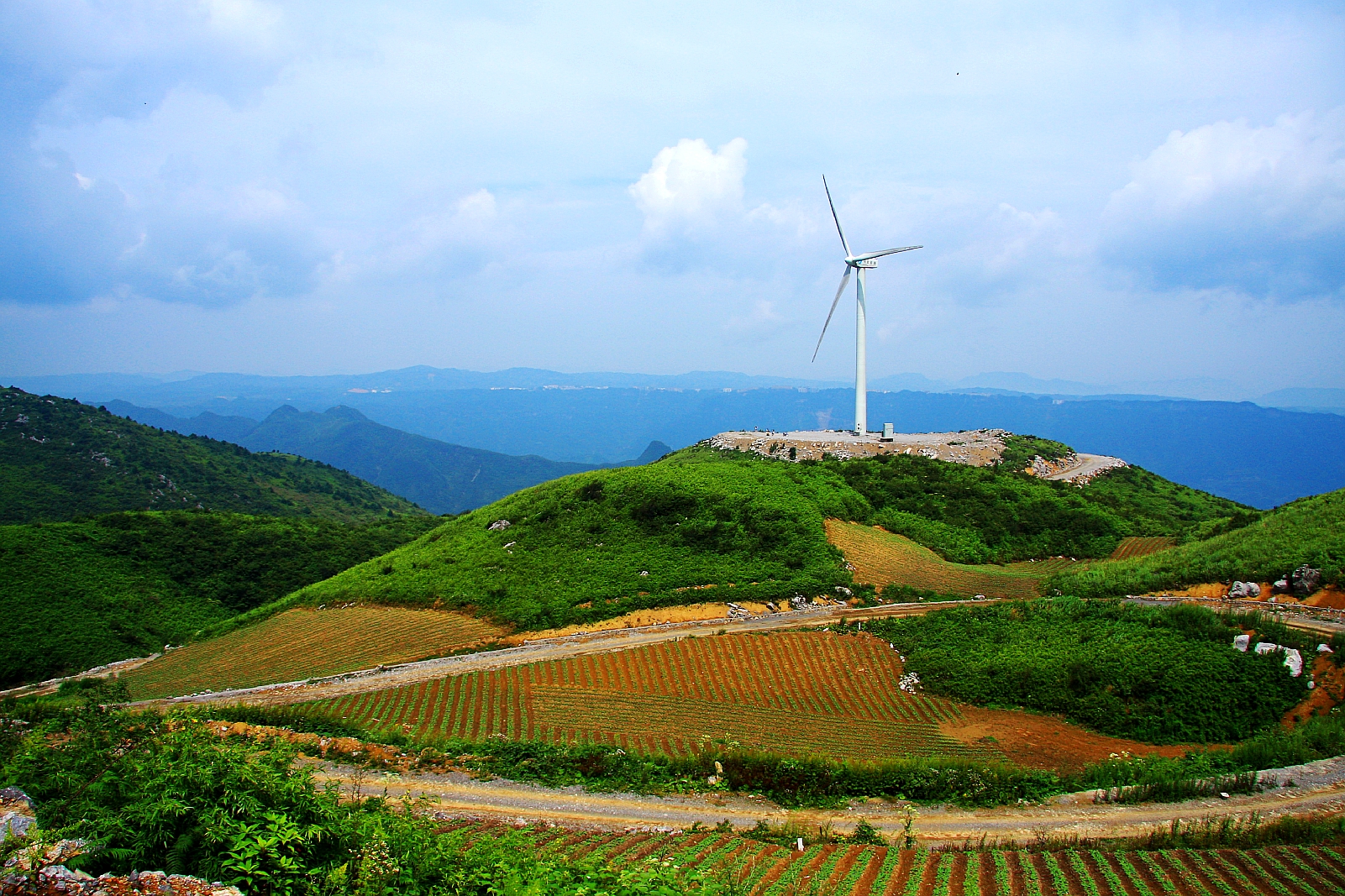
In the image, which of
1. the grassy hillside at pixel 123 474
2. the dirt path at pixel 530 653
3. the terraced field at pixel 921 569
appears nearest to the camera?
the dirt path at pixel 530 653

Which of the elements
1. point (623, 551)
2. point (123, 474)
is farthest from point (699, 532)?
point (123, 474)

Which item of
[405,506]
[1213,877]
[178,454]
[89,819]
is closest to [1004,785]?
[1213,877]

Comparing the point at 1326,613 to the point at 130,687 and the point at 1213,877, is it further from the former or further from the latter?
the point at 130,687

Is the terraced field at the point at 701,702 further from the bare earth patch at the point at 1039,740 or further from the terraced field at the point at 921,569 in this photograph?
the terraced field at the point at 921,569

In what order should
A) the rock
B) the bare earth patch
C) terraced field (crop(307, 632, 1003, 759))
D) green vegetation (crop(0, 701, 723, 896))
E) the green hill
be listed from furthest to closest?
the green hill, the rock, terraced field (crop(307, 632, 1003, 759)), the bare earth patch, green vegetation (crop(0, 701, 723, 896))

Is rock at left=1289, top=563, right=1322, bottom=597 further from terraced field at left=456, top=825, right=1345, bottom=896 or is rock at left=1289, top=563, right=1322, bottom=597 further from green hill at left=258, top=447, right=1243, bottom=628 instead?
terraced field at left=456, top=825, right=1345, bottom=896

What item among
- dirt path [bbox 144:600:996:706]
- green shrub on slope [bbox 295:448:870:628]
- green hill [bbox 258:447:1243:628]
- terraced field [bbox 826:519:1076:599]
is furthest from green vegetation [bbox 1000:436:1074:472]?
dirt path [bbox 144:600:996:706]

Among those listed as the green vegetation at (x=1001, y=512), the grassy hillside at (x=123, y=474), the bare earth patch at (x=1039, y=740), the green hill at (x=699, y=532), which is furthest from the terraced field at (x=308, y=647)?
the grassy hillside at (x=123, y=474)

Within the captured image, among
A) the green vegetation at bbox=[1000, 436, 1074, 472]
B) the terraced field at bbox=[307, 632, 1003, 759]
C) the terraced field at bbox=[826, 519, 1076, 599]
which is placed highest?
the green vegetation at bbox=[1000, 436, 1074, 472]
